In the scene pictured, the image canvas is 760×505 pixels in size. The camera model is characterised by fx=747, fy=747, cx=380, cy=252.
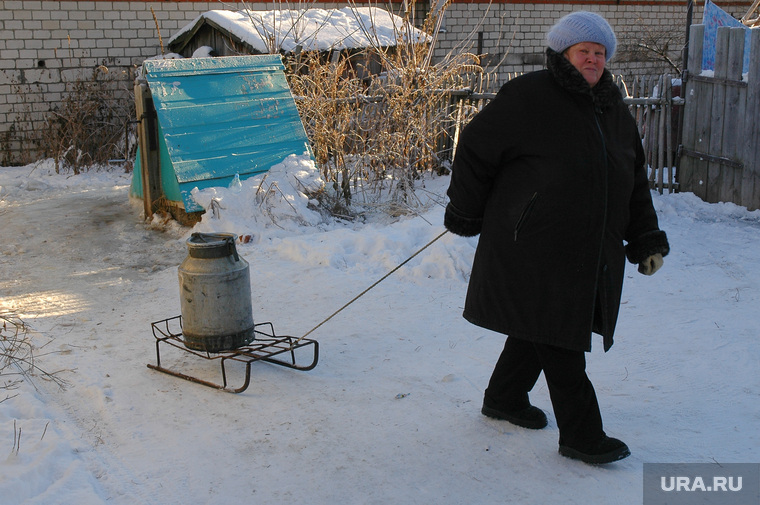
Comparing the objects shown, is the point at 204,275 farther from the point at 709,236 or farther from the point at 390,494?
the point at 709,236

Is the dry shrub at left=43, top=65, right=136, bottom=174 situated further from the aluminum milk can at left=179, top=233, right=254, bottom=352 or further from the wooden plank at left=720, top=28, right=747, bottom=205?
the wooden plank at left=720, top=28, right=747, bottom=205

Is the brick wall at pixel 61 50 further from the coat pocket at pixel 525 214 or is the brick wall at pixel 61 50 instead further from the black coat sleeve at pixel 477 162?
the coat pocket at pixel 525 214

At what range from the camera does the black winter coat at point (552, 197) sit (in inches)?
110

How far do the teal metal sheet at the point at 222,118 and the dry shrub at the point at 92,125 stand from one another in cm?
409

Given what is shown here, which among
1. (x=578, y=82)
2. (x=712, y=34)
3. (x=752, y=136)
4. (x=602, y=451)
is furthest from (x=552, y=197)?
(x=712, y=34)

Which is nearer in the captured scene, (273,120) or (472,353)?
(472,353)

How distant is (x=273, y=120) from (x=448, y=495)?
5584 millimetres

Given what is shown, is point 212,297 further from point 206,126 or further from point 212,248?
point 206,126

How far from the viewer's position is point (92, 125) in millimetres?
12312

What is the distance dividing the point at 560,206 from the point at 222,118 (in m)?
5.28

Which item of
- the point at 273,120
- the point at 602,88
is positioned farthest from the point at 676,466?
the point at 273,120

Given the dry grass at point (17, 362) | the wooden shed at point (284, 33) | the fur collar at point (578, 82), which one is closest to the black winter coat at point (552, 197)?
the fur collar at point (578, 82)

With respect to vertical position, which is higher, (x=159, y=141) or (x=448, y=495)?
(x=159, y=141)

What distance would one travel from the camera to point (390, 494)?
282 cm
